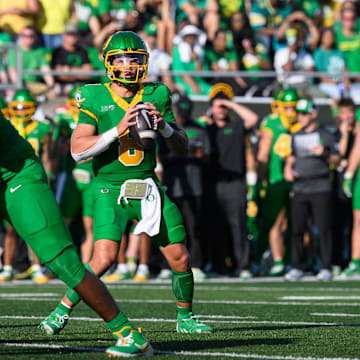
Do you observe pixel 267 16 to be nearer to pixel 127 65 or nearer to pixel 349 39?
pixel 349 39

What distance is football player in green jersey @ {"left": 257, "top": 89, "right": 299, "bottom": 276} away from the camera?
35.6 feet

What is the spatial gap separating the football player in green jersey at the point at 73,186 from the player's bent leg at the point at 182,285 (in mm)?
5310

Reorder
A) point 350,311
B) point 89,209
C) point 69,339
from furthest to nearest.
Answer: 1. point 89,209
2. point 350,311
3. point 69,339

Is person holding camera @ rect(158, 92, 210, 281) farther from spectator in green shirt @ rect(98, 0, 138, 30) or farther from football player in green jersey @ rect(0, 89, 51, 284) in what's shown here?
spectator in green shirt @ rect(98, 0, 138, 30)

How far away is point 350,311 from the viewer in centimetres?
656

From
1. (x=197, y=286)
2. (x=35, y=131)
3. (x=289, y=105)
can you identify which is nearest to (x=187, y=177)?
(x=289, y=105)

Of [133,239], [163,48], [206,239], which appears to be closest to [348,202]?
[206,239]

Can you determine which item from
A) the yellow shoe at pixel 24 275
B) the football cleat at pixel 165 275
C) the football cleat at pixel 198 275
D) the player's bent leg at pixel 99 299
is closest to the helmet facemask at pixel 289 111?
the football cleat at pixel 198 275

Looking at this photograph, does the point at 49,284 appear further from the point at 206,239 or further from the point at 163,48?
the point at 163,48

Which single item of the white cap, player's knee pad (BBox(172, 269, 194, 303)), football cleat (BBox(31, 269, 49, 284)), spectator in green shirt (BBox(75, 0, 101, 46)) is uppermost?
spectator in green shirt (BBox(75, 0, 101, 46))

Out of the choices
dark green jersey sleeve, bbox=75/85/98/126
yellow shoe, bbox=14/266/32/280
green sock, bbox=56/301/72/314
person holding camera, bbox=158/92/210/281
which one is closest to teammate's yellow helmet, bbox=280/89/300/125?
person holding camera, bbox=158/92/210/281

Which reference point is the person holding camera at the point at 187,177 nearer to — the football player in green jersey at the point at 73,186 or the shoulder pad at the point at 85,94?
the football player in green jersey at the point at 73,186

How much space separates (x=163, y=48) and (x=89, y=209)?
12.6ft

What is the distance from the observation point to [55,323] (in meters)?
5.29
